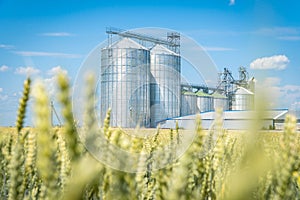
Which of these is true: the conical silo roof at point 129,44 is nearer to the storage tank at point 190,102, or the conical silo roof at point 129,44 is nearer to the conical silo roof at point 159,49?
the conical silo roof at point 159,49

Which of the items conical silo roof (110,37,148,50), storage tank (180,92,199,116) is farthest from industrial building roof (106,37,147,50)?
storage tank (180,92,199,116)

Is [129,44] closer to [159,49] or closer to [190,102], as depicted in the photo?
[159,49]

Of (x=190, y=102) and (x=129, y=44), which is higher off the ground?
(x=129, y=44)

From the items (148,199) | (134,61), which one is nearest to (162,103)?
(134,61)

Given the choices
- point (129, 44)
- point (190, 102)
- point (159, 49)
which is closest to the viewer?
point (190, 102)

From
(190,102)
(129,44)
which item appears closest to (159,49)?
(129,44)

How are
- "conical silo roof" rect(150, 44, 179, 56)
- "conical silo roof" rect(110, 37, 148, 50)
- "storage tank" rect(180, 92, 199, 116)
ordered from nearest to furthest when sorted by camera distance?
"storage tank" rect(180, 92, 199, 116), "conical silo roof" rect(110, 37, 148, 50), "conical silo roof" rect(150, 44, 179, 56)

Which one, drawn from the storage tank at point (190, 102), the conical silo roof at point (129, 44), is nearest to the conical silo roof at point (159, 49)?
the conical silo roof at point (129, 44)

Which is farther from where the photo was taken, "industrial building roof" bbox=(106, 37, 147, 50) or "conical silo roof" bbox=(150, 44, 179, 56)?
"conical silo roof" bbox=(150, 44, 179, 56)

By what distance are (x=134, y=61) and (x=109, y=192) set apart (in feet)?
79.0

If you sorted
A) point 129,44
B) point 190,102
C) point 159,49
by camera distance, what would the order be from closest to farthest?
point 190,102, point 129,44, point 159,49

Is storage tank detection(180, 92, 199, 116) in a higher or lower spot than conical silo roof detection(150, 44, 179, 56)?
lower

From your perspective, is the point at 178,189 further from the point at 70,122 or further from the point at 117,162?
the point at 117,162

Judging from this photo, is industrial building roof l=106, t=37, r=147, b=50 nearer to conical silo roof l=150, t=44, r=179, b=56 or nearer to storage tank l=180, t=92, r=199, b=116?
conical silo roof l=150, t=44, r=179, b=56
